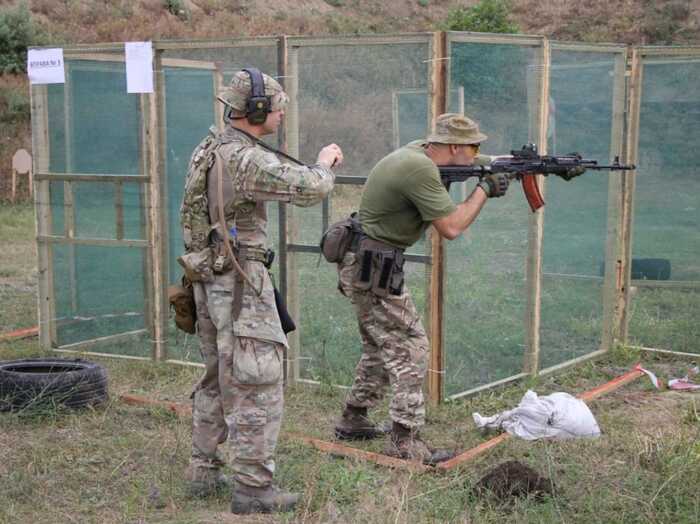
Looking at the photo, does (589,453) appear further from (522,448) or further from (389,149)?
(389,149)

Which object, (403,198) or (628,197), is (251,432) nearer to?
(403,198)

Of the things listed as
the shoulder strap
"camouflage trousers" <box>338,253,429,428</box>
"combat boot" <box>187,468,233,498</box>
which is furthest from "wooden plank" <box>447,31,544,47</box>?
"combat boot" <box>187,468,233,498</box>

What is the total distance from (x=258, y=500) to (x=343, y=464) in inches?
35.8

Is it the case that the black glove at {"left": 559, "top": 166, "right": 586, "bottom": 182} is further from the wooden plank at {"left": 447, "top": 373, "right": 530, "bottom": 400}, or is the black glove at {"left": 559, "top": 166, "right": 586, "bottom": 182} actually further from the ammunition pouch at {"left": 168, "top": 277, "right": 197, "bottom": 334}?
the ammunition pouch at {"left": 168, "top": 277, "right": 197, "bottom": 334}

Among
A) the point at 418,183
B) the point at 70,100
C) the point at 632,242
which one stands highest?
the point at 70,100

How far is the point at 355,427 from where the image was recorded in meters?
5.90

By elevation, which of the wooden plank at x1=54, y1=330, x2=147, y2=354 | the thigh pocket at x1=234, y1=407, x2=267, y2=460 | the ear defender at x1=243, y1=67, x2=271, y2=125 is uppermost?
the ear defender at x1=243, y1=67, x2=271, y2=125

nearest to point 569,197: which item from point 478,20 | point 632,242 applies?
point 632,242

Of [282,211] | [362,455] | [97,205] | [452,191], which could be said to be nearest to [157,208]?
[97,205]

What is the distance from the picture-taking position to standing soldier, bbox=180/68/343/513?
4453 millimetres

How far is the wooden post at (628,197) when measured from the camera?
782 centimetres

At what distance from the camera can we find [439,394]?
254 inches

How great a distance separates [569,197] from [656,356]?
5.53 feet

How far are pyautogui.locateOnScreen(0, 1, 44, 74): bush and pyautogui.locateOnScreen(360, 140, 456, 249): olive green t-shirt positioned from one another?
2113cm
